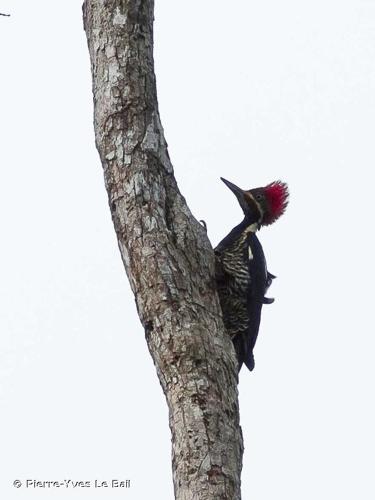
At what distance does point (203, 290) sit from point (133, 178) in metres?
0.53

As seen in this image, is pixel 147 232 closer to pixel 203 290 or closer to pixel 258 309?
pixel 203 290

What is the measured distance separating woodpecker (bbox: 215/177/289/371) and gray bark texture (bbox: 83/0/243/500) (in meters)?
0.71

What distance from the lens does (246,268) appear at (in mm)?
5293

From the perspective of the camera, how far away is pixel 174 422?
135 inches

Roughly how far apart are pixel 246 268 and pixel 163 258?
1.64 meters

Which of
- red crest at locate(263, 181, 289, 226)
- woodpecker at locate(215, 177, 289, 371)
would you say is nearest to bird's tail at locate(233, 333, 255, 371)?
woodpecker at locate(215, 177, 289, 371)

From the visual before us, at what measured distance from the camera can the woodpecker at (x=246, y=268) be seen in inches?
195

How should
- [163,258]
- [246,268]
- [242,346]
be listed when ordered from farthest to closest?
[246,268]
[242,346]
[163,258]

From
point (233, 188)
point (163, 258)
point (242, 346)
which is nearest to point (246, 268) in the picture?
point (242, 346)

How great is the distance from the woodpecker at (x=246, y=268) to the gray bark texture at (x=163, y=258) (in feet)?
2.34

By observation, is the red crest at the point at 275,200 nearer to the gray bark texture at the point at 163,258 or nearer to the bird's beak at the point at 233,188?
the bird's beak at the point at 233,188

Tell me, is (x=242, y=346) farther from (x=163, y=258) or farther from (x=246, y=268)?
(x=163, y=258)

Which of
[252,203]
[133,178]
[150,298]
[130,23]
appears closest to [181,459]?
[150,298]

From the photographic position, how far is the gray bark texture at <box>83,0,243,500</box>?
336cm
